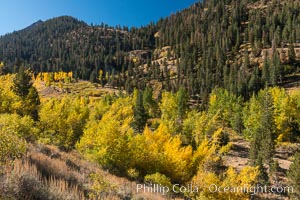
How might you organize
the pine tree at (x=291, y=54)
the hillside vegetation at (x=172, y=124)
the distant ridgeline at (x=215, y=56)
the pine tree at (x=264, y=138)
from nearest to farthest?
the hillside vegetation at (x=172, y=124)
the pine tree at (x=264, y=138)
the distant ridgeline at (x=215, y=56)
the pine tree at (x=291, y=54)

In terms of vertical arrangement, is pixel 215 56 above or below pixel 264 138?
above

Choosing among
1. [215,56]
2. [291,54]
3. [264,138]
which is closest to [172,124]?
[264,138]

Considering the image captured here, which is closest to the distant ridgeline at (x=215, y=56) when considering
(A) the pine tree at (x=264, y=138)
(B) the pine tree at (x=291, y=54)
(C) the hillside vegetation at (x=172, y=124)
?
(B) the pine tree at (x=291, y=54)

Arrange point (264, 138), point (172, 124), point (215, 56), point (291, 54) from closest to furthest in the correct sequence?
point (264, 138)
point (172, 124)
point (291, 54)
point (215, 56)

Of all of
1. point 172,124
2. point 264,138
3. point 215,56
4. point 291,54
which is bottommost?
point 264,138

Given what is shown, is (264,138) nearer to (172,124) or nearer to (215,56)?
(172,124)

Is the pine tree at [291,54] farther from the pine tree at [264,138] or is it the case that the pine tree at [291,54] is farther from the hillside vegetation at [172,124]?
the pine tree at [264,138]

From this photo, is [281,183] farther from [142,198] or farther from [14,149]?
[14,149]

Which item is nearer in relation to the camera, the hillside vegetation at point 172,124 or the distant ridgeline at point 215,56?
the hillside vegetation at point 172,124

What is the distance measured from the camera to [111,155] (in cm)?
2214

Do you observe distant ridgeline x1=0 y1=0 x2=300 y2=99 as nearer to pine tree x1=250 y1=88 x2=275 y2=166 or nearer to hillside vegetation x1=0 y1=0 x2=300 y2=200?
hillside vegetation x1=0 y1=0 x2=300 y2=200

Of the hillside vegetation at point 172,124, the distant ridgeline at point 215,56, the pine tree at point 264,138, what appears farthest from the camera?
the distant ridgeline at point 215,56

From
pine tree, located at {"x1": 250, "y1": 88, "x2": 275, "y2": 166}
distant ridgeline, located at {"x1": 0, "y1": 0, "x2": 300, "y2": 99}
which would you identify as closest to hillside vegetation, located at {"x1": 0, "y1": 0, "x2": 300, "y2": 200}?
pine tree, located at {"x1": 250, "y1": 88, "x2": 275, "y2": 166}

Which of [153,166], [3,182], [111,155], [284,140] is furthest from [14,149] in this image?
[284,140]
